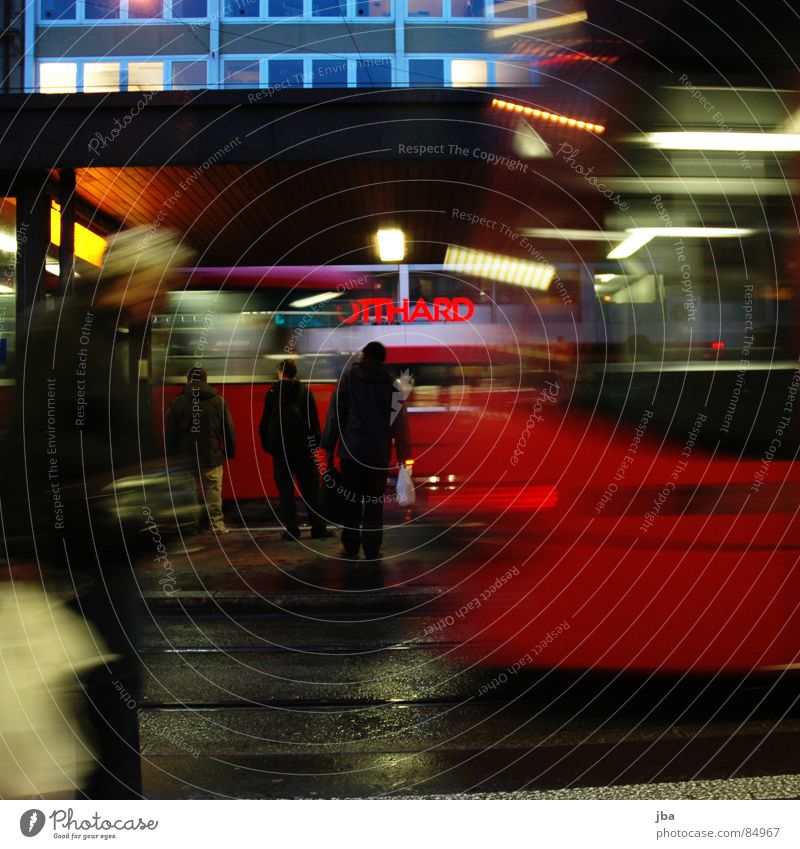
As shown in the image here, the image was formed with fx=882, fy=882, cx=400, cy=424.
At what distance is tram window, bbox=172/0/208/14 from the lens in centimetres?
1082

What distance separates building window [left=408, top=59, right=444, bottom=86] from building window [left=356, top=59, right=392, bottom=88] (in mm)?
326

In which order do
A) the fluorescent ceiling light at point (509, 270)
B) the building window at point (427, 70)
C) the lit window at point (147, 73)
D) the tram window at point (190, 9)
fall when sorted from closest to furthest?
the fluorescent ceiling light at point (509, 270) < the tram window at point (190, 9) < the building window at point (427, 70) < the lit window at point (147, 73)

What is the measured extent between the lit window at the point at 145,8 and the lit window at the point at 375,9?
8.44ft

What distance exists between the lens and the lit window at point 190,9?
35.5 ft

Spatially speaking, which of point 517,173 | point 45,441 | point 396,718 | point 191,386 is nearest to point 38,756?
point 45,441

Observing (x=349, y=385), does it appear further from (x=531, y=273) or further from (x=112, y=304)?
(x=112, y=304)

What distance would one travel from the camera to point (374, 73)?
11680 millimetres

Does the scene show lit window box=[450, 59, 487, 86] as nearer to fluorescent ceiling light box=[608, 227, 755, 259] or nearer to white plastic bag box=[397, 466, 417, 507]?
white plastic bag box=[397, 466, 417, 507]

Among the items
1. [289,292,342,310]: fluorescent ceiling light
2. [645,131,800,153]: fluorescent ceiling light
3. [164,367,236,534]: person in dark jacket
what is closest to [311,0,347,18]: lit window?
[289,292,342,310]: fluorescent ceiling light

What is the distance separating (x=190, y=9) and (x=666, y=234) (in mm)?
11177

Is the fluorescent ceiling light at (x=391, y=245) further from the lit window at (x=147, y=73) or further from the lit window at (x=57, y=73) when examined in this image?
the lit window at (x=57, y=73)

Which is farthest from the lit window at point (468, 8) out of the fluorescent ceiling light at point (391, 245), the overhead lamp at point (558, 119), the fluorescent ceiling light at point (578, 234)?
the fluorescent ceiling light at point (578, 234)

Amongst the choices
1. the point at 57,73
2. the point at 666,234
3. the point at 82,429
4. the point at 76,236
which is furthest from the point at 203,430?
the point at 57,73

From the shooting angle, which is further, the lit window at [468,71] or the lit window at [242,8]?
the lit window at [468,71]
